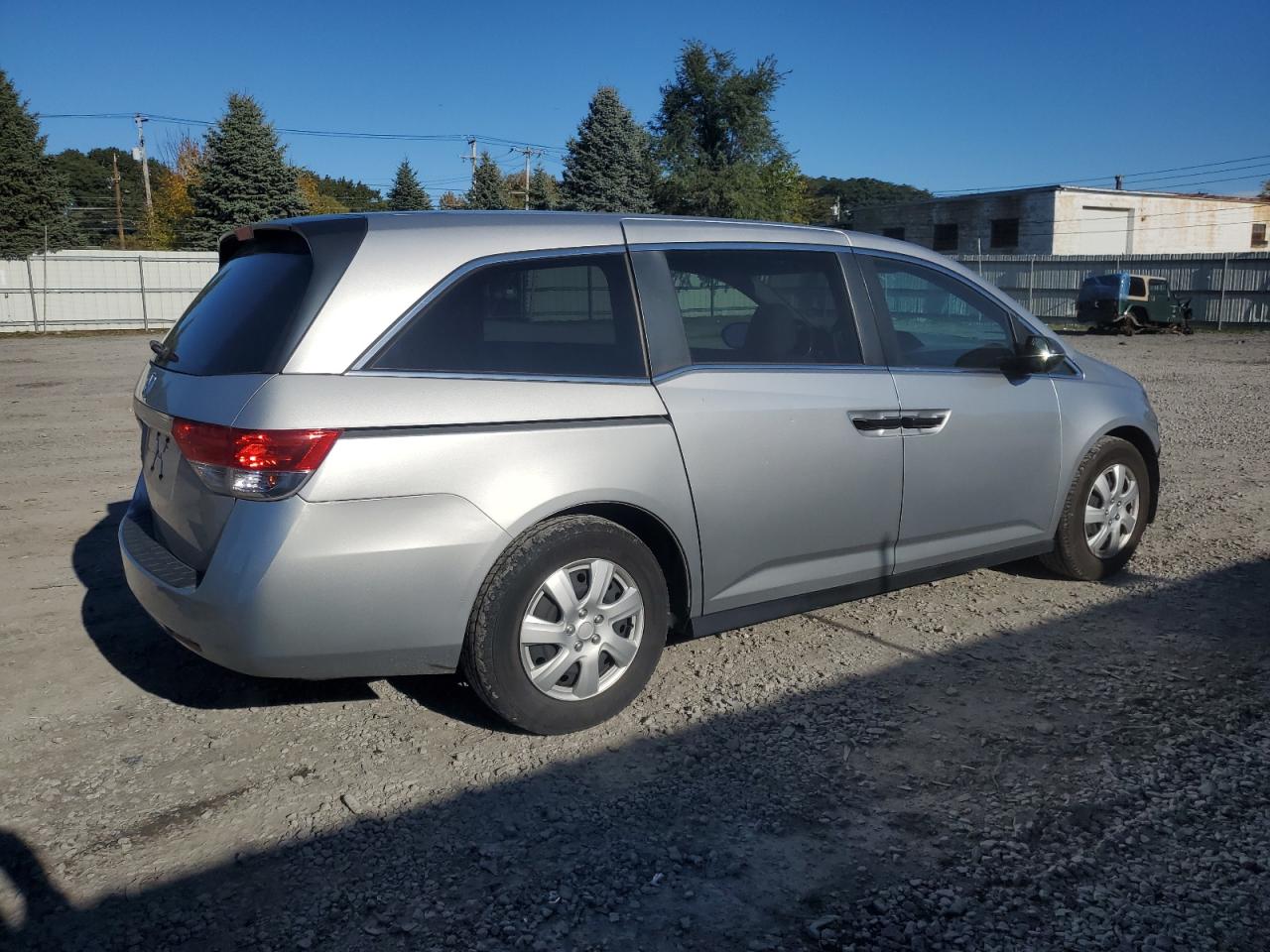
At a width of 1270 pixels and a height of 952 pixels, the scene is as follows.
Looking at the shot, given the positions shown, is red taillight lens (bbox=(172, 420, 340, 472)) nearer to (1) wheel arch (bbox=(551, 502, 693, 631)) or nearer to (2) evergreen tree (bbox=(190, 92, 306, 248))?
(1) wheel arch (bbox=(551, 502, 693, 631))

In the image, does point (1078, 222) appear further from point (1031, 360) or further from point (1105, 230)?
point (1031, 360)

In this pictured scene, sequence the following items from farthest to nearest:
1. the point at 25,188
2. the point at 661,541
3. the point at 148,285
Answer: the point at 25,188
the point at 148,285
the point at 661,541

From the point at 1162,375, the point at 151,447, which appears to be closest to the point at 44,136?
the point at 1162,375

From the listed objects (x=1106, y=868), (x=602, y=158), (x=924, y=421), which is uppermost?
(x=602, y=158)

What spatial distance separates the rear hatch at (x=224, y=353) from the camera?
3352 mm

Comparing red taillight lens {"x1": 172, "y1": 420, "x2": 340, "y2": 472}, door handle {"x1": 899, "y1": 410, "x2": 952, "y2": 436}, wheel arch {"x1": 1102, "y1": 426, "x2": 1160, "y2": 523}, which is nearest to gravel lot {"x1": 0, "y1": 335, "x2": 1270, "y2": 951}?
wheel arch {"x1": 1102, "y1": 426, "x2": 1160, "y2": 523}

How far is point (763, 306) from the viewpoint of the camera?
4398 millimetres

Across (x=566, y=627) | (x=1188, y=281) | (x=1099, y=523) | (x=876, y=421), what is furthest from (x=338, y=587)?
(x=1188, y=281)

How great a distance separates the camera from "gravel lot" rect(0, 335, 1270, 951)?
2.73 m

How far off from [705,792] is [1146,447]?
11.8 feet

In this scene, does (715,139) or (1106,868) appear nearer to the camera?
(1106,868)

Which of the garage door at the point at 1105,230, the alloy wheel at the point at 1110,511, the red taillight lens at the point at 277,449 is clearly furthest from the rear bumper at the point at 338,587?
the garage door at the point at 1105,230

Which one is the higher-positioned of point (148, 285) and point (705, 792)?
point (148, 285)

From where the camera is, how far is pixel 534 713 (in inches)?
145
